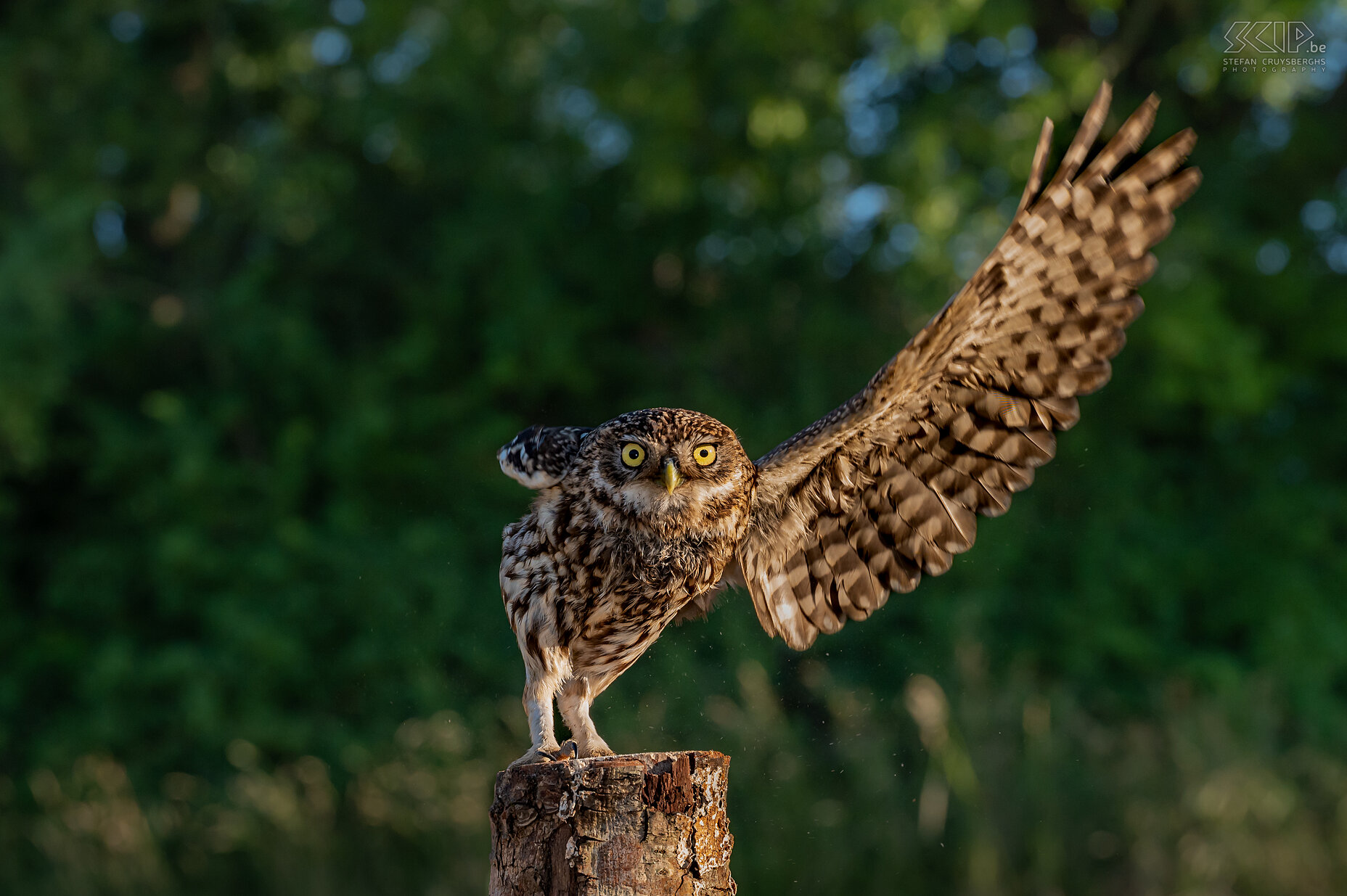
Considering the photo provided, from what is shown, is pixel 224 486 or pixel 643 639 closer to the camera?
pixel 643 639

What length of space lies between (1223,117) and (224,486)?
6987 mm

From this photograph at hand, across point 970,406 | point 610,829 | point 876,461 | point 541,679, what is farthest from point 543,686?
point 970,406

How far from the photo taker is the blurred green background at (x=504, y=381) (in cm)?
666

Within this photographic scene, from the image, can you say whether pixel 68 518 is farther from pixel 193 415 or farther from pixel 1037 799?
pixel 1037 799

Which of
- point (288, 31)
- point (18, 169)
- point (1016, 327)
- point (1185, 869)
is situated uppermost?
point (288, 31)

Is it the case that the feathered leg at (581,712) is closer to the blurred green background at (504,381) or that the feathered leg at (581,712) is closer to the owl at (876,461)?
the owl at (876,461)

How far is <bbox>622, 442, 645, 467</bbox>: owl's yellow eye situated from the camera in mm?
2617

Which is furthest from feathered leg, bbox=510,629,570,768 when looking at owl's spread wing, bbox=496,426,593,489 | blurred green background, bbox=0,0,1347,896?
blurred green background, bbox=0,0,1347,896

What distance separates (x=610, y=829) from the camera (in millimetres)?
2107

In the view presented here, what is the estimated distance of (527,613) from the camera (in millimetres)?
2760

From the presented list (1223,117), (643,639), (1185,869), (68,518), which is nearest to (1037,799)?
(1185,869)
